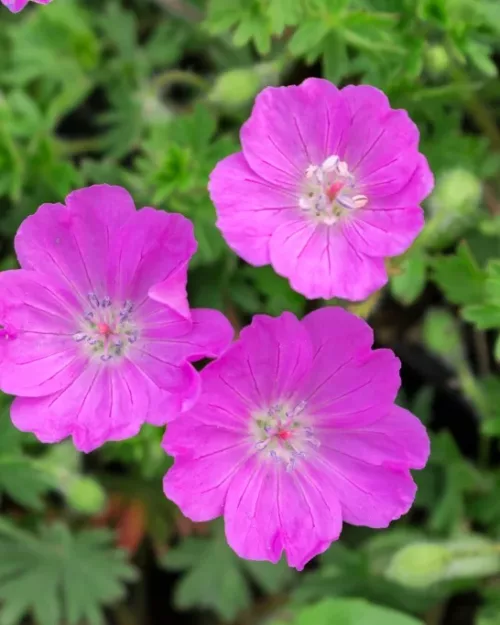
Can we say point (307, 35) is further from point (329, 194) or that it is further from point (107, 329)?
point (107, 329)

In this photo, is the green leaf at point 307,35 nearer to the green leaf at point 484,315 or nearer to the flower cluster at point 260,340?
the flower cluster at point 260,340

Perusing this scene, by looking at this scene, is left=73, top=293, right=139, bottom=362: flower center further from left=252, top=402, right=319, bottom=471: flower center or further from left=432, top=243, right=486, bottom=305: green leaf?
left=432, top=243, right=486, bottom=305: green leaf

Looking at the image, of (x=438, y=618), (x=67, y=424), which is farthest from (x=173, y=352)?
(x=438, y=618)

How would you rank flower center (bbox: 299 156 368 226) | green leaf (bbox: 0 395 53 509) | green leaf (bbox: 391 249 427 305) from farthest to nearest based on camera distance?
green leaf (bbox: 0 395 53 509) → green leaf (bbox: 391 249 427 305) → flower center (bbox: 299 156 368 226)

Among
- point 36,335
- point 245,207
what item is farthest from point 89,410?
point 245,207

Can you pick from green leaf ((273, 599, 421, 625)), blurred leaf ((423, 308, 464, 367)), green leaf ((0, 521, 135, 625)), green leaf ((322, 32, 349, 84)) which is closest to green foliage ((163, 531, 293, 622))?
green leaf ((0, 521, 135, 625))

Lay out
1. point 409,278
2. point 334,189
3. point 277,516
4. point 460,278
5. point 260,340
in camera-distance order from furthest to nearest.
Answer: point 460,278 → point 409,278 → point 334,189 → point 277,516 → point 260,340
